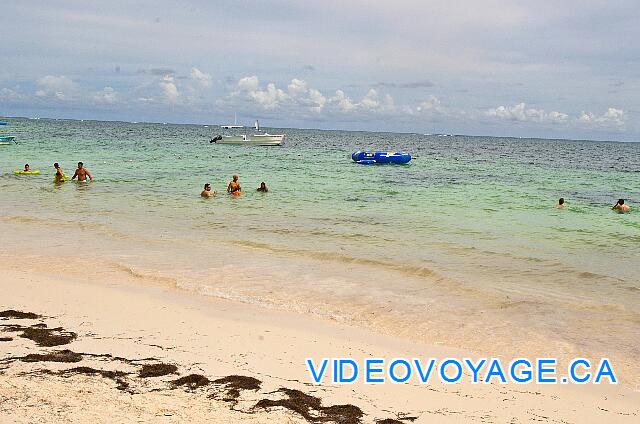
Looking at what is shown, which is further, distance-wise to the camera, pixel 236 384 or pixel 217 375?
pixel 217 375

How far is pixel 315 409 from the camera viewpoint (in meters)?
5.18

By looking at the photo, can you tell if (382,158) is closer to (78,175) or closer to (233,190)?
(233,190)

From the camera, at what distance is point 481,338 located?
26.0 ft

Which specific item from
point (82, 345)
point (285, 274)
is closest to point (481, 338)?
point (285, 274)

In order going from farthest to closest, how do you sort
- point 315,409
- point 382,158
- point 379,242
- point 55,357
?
point 382,158 → point 379,242 → point 55,357 → point 315,409

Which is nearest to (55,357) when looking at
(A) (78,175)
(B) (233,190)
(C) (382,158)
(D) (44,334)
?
(D) (44,334)

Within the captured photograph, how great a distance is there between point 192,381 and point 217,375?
0.29m

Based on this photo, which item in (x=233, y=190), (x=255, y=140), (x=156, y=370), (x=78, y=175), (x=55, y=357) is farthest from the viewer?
(x=255, y=140)

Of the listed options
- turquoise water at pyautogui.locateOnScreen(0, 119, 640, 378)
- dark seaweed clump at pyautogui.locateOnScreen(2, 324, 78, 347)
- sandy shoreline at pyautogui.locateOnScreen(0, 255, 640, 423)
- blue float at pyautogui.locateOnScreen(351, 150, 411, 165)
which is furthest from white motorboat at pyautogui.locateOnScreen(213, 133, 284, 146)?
dark seaweed clump at pyautogui.locateOnScreen(2, 324, 78, 347)

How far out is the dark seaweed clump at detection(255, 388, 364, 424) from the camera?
197 inches

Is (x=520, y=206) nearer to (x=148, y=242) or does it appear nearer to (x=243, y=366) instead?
(x=148, y=242)

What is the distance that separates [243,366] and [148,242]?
8655mm

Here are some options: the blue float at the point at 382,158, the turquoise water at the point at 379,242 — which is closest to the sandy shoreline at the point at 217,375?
the turquoise water at the point at 379,242

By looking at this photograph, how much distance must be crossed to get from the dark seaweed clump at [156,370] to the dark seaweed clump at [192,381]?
0.21 m
